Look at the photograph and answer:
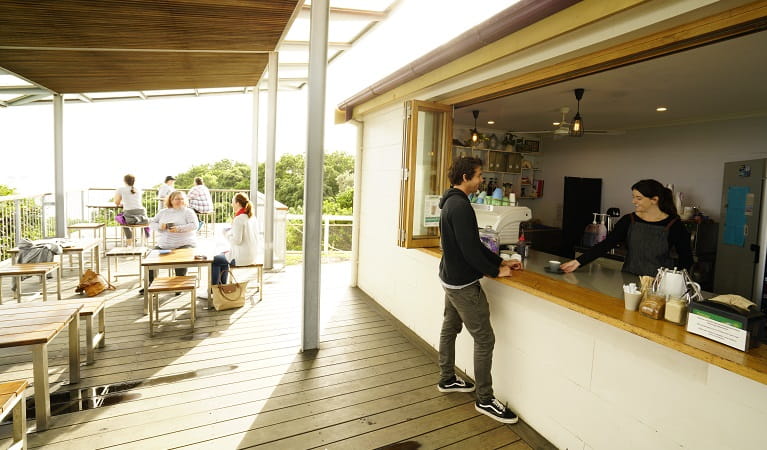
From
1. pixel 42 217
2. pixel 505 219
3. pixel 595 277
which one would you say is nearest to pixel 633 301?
pixel 595 277

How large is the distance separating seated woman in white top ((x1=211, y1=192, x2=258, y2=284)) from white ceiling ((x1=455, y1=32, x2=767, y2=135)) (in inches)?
131

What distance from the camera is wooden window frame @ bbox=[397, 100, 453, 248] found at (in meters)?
3.75

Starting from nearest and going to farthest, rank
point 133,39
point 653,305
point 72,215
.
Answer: point 653,305
point 133,39
point 72,215

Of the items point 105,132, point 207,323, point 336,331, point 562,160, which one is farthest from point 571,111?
Result: point 105,132

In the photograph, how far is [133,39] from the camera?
4.68 metres

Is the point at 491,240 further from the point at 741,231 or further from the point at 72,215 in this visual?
the point at 72,215

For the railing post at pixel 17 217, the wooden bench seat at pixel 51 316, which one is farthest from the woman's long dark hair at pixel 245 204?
the railing post at pixel 17 217

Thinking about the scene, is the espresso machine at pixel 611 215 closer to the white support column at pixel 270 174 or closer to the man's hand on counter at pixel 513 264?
the man's hand on counter at pixel 513 264

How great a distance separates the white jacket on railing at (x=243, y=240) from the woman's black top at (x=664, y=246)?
381cm

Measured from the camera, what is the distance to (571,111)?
18.0 ft

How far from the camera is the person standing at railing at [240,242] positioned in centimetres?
491

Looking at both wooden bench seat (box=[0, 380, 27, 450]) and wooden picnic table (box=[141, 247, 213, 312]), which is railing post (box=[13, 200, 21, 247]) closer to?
wooden picnic table (box=[141, 247, 213, 312])

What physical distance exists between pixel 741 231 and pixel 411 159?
4551 mm

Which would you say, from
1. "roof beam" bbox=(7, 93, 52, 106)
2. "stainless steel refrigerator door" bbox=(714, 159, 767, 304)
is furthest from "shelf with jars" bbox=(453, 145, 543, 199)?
"roof beam" bbox=(7, 93, 52, 106)
